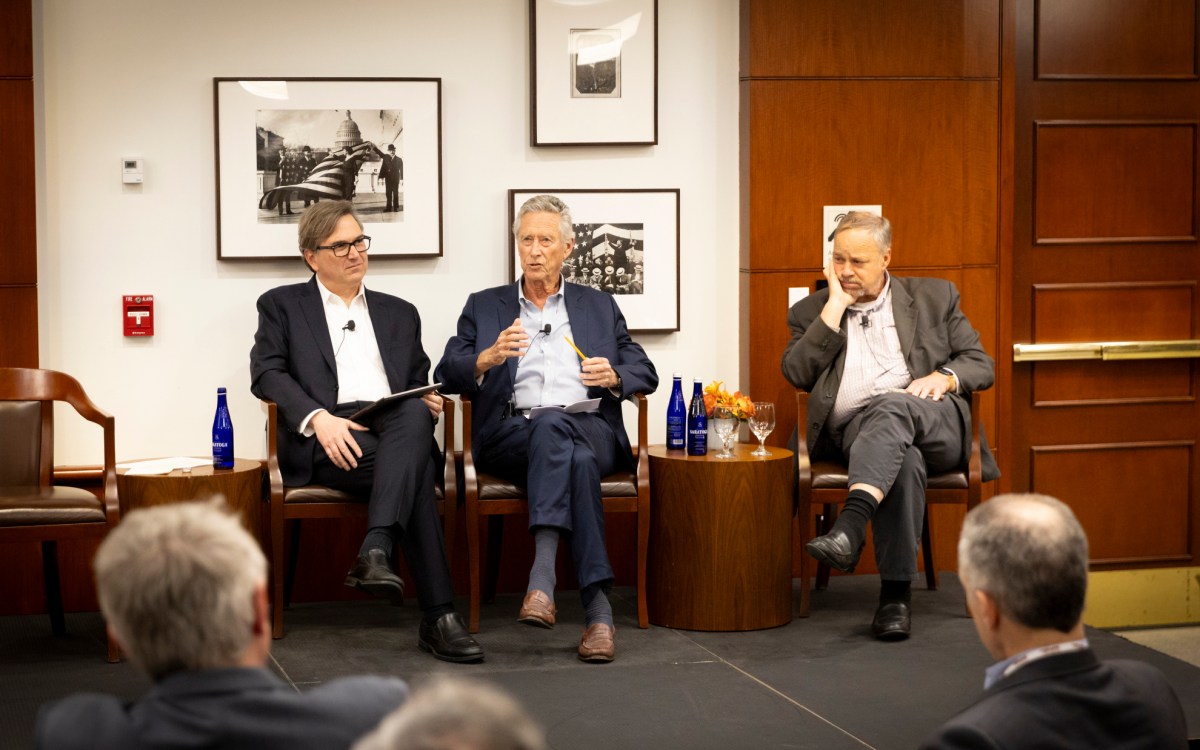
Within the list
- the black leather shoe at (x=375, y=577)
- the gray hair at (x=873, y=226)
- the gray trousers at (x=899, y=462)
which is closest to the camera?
the black leather shoe at (x=375, y=577)

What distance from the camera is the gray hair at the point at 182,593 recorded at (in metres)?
1.59

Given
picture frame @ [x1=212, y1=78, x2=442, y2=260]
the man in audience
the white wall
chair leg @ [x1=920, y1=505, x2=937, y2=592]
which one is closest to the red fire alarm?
the white wall

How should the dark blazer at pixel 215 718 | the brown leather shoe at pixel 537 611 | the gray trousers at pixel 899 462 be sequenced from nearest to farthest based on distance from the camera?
1. the dark blazer at pixel 215 718
2. the brown leather shoe at pixel 537 611
3. the gray trousers at pixel 899 462

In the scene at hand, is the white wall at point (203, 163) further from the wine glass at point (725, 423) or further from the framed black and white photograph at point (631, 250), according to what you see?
the wine glass at point (725, 423)

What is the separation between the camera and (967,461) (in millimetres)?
4824

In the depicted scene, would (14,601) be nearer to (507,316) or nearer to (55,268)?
(55,268)

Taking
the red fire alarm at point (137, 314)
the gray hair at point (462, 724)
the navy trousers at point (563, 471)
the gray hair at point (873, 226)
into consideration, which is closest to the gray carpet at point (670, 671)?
the navy trousers at point (563, 471)

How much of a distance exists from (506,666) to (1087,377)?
3.03 meters

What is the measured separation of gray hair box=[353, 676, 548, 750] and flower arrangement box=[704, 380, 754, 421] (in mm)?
3693

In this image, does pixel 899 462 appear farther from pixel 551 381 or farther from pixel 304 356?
pixel 304 356

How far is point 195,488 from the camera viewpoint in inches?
177

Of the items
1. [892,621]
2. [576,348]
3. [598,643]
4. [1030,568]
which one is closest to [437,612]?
[598,643]

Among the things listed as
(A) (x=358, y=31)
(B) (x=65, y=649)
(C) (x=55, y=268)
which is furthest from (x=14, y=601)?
(A) (x=358, y=31)

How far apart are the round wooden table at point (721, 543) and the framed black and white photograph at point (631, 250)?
34.5 inches
